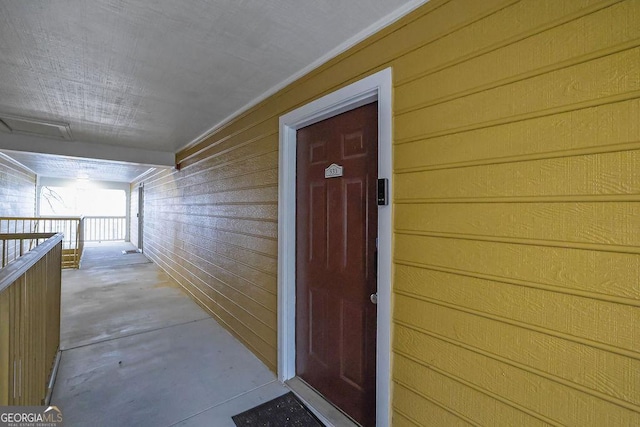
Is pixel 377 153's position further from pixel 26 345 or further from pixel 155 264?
pixel 155 264

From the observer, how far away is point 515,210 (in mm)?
1023

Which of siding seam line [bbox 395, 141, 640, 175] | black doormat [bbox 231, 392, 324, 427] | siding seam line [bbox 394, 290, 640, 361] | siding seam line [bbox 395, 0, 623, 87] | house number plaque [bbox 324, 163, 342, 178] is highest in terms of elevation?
siding seam line [bbox 395, 0, 623, 87]

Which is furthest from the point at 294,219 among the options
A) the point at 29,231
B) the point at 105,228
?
the point at 105,228

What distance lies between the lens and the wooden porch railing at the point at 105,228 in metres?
10.1

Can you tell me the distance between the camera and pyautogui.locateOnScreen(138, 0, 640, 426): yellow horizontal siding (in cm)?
84

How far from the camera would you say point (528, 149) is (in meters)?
0.99

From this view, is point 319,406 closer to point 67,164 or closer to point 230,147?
point 230,147

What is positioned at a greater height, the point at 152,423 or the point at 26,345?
the point at 26,345

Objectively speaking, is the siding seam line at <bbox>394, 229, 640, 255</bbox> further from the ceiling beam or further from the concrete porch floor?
the ceiling beam

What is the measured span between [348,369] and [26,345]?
5.46 feet

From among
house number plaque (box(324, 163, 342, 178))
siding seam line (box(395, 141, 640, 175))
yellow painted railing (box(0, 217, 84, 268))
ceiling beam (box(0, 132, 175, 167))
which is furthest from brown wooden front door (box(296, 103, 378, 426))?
yellow painted railing (box(0, 217, 84, 268))

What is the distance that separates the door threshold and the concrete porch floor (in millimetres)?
131

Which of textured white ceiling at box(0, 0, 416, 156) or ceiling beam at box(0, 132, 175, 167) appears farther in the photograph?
ceiling beam at box(0, 132, 175, 167)

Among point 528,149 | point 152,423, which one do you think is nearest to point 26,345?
point 152,423
